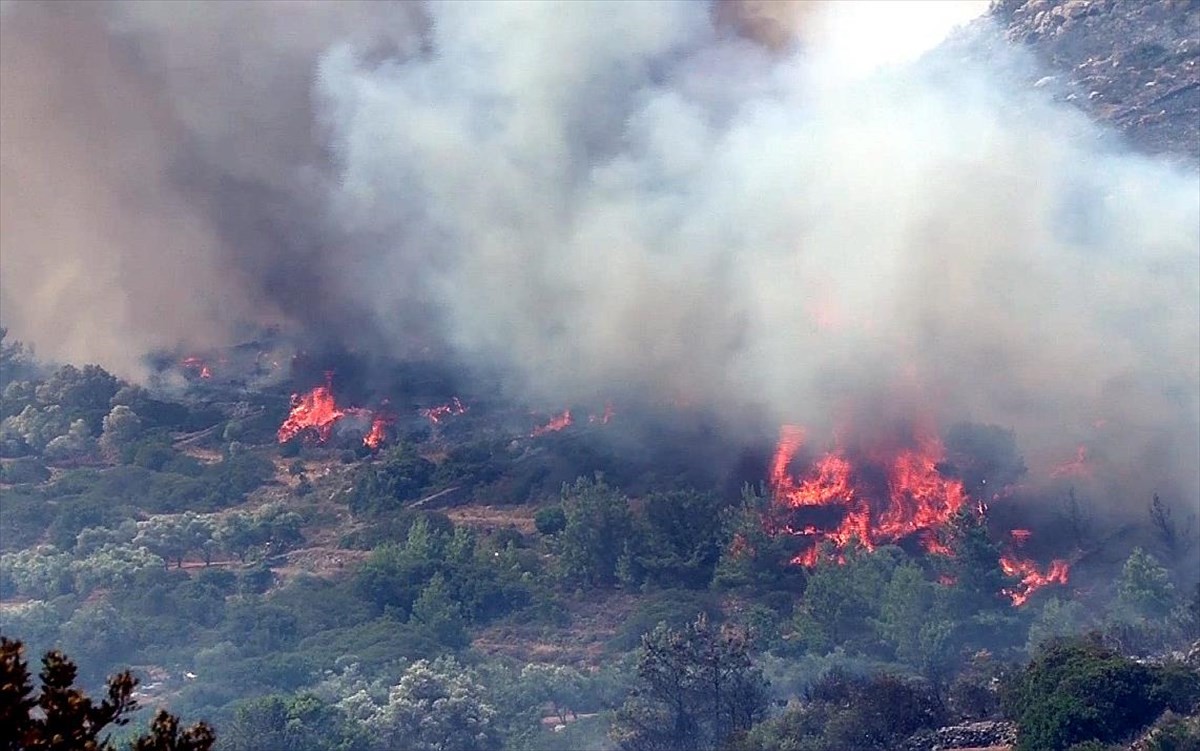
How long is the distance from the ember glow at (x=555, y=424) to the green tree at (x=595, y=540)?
42.8ft

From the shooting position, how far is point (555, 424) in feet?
314

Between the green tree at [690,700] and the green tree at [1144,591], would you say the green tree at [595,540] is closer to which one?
the green tree at [690,700]

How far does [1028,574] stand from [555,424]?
33.8 metres

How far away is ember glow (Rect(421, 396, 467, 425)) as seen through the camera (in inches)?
3942

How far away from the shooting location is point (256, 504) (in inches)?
3740

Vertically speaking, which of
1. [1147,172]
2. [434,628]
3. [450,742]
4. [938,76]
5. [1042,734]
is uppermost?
[938,76]

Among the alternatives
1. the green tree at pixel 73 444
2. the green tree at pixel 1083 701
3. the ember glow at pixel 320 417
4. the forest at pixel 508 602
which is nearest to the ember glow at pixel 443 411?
the forest at pixel 508 602

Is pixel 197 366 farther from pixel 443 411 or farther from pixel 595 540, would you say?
pixel 595 540

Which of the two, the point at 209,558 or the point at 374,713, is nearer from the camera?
the point at 374,713

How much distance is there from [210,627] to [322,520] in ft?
48.6

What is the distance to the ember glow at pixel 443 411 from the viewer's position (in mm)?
100125

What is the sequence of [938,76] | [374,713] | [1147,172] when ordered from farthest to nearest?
[938,76] < [1147,172] < [374,713]

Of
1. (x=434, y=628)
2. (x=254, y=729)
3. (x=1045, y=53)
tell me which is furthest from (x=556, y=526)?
(x=1045, y=53)

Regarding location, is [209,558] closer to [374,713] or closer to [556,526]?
[556,526]
